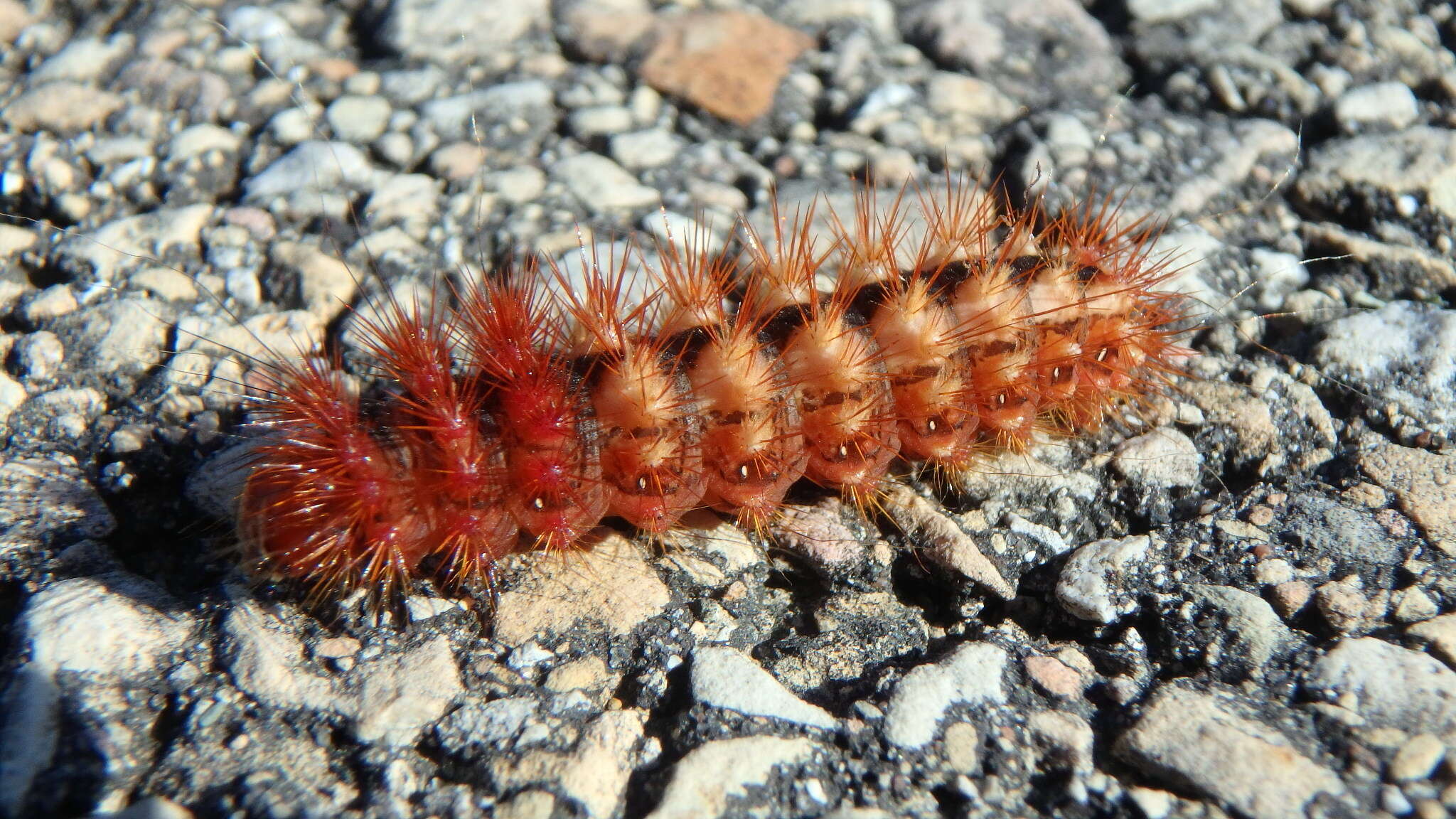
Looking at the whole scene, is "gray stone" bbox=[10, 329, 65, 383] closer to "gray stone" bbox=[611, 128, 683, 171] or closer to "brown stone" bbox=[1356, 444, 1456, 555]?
"gray stone" bbox=[611, 128, 683, 171]

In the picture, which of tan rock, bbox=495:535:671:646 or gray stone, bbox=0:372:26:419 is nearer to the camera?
tan rock, bbox=495:535:671:646

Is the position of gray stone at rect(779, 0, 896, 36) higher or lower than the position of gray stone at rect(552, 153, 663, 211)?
higher

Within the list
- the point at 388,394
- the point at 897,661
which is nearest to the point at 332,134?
the point at 388,394

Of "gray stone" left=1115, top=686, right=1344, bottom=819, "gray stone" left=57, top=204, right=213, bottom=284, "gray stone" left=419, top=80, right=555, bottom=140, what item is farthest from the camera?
"gray stone" left=419, top=80, right=555, bottom=140

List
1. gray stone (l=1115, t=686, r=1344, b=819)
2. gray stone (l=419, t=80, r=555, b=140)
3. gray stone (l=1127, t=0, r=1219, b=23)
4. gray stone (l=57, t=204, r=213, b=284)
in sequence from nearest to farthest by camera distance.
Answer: gray stone (l=1115, t=686, r=1344, b=819) → gray stone (l=57, t=204, r=213, b=284) → gray stone (l=419, t=80, r=555, b=140) → gray stone (l=1127, t=0, r=1219, b=23)

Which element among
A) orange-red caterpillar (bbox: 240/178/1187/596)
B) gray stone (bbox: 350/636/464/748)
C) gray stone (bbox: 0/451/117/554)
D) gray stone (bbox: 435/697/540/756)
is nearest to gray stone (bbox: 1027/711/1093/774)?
orange-red caterpillar (bbox: 240/178/1187/596)

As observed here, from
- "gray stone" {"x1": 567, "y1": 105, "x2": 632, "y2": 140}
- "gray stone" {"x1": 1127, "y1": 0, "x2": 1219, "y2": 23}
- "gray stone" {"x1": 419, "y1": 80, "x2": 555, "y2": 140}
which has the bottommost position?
"gray stone" {"x1": 1127, "y1": 0, "x2": 1219, "y2": 23}

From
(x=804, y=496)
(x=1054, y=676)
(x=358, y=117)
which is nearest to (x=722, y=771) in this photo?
(x=1054, y=676)

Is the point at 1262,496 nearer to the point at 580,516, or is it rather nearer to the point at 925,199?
the point at 925,199
